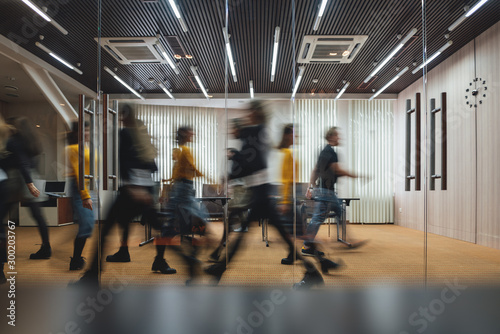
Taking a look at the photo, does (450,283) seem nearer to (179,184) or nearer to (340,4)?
(179,184)

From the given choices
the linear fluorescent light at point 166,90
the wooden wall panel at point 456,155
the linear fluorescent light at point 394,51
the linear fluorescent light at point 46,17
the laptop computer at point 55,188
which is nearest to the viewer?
the laptop computer at point 55,188

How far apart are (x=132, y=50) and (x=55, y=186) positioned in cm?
153

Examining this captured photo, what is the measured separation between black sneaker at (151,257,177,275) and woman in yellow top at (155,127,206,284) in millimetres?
92

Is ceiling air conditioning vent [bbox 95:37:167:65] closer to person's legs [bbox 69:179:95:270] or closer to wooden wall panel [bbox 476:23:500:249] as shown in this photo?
person's legs [bbox 69:179:95:270]

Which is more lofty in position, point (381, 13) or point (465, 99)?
point (381, 13)

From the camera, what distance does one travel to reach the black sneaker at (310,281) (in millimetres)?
2521

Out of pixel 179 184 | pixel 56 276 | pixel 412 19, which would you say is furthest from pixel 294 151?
pixel 412 19

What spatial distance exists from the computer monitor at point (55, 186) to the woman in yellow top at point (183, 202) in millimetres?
1014

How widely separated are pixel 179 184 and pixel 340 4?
298cm

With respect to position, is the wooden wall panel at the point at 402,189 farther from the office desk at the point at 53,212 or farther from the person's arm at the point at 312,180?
the office desk at the point at 53,212

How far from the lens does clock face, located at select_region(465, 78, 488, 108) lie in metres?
3.35

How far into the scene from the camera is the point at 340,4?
3768mm

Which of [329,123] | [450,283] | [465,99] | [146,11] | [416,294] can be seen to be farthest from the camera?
[146,11]

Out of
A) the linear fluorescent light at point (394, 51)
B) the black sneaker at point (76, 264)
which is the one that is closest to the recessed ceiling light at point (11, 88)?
the black sneaker at point (76, 264)
